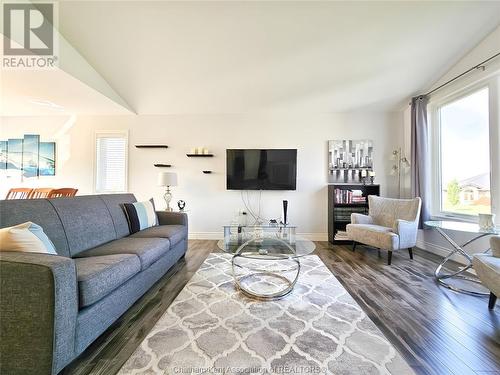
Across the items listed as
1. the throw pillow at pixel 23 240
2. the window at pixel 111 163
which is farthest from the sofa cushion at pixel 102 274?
the window at pixel 111 163

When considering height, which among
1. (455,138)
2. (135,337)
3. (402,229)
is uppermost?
(455,138)

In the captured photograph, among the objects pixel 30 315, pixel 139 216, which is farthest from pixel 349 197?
pixel 30 315

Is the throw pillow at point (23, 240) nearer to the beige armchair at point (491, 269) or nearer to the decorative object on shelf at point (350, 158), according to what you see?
the beige armchair at point (491, 269)

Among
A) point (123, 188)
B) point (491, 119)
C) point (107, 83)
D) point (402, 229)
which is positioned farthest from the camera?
point (123, 188)

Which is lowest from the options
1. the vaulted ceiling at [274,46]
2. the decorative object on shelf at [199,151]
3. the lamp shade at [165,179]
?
the lamp shade at [165,179]

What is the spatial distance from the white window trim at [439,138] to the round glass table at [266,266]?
2306mm

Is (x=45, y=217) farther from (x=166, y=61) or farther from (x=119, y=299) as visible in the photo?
(x=166, y=61)

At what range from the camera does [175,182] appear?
3.96 meters

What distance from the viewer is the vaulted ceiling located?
8.10ft

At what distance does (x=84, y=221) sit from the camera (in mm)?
2092

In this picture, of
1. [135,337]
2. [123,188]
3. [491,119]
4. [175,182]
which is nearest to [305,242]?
[135,337]

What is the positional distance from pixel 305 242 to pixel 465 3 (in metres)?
3.15

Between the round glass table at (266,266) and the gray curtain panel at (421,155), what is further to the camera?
the gray curtain panel at (421,155)

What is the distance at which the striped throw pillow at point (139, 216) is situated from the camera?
9.18ft
